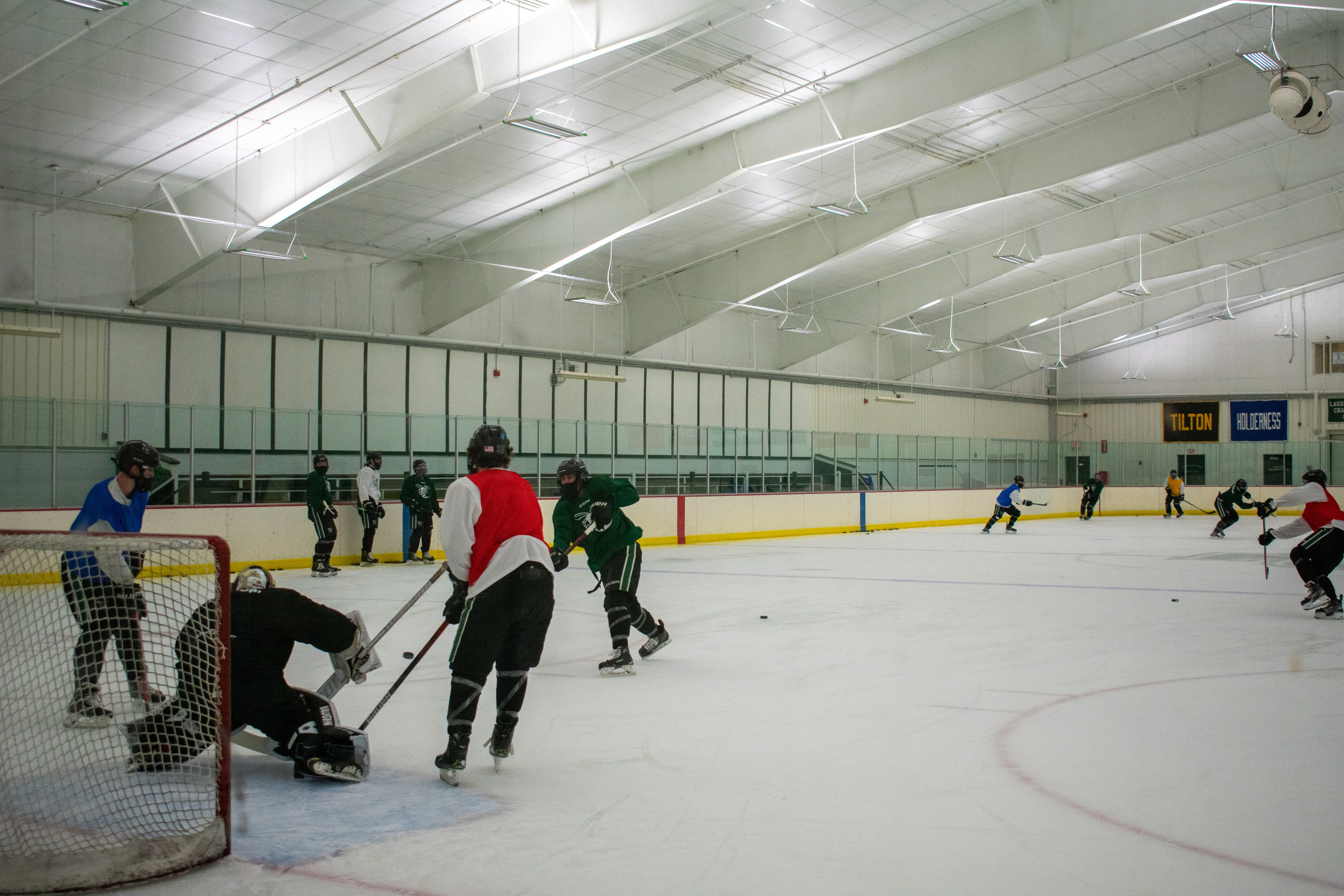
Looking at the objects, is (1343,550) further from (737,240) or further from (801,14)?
(737,240)

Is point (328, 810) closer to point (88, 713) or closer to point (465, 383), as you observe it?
point (88, 713)

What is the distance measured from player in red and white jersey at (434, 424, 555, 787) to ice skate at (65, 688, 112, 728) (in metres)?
1.25

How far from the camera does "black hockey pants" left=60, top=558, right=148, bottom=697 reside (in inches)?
158

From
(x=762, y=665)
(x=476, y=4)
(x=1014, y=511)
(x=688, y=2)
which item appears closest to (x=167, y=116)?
(x=476, y=4)

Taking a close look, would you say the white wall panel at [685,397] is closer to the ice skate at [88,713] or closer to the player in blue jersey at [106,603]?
the player in blue jersey at [106,603]

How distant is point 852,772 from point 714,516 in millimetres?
14215

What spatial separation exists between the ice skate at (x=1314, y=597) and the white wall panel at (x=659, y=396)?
15505 millimetres

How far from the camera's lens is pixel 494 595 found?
12.6 feet

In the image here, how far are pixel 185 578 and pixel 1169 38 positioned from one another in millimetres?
14084

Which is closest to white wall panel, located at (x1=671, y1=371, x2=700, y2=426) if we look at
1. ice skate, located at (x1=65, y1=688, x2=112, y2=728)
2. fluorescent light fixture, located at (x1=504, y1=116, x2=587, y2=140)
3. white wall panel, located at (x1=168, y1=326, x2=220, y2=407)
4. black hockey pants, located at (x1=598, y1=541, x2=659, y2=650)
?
white wall panel, located at (x1=168, y1=326, x2=220, y2=407)

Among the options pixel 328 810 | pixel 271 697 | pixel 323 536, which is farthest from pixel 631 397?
pixel 328 810

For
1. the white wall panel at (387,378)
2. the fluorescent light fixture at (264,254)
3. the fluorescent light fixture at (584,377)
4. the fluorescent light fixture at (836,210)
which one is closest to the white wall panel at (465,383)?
the white wall panel at (387,378)

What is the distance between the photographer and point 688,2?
10.2m

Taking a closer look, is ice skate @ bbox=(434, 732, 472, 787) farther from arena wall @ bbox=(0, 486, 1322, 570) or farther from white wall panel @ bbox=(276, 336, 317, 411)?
white wall panel @ bbox=(276, 336, 317, 411)
